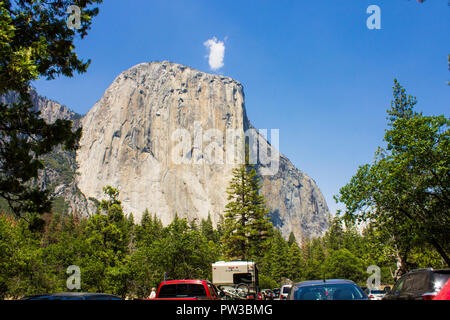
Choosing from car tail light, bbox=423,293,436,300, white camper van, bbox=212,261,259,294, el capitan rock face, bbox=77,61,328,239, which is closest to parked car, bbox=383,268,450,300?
car tail light, bbox=423,293,436,300

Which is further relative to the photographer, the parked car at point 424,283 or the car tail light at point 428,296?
the parked car at point 424,283

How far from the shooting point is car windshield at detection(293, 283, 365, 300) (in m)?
7.53

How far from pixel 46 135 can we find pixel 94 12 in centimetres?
528

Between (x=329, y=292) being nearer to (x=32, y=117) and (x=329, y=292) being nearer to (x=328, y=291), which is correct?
(x=328, y=291)

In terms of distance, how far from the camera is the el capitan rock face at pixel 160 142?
541 feet

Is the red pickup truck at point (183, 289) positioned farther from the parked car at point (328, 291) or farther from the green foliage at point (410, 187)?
the green foliage at point (410, 187)

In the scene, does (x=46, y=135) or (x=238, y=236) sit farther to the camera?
(x=238, y=236)

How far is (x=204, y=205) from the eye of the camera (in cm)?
16338

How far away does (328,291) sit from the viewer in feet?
25.5

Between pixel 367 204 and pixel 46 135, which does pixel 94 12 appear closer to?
pixel 46 135

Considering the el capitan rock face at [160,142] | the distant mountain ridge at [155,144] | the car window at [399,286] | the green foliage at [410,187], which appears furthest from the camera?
the el capitan rock face at [160,142]

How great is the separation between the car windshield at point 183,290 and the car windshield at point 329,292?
16.5 ft

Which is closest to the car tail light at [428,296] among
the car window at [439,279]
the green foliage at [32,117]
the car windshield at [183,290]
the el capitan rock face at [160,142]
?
the car window at [439,279]
